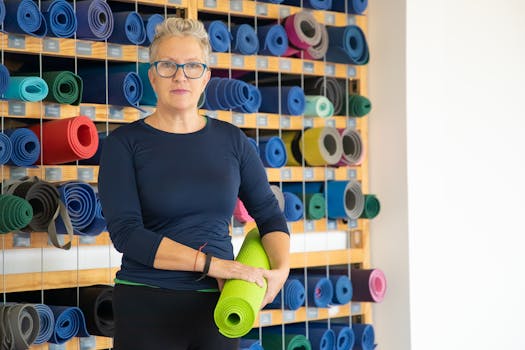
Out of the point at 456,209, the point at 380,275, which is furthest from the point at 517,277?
the point at 380,275

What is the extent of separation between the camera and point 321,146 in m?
4.43

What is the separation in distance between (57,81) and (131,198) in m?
1.23

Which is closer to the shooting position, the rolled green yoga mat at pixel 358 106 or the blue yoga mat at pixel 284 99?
the blue yoga mat at pixel 284 99

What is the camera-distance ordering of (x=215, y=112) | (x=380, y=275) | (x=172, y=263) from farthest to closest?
(x=380, y=275), (x=215, y=112), (x=172, y=263)

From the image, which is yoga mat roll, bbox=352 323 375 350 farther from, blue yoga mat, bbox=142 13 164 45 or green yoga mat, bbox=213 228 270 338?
green yoga mat, bbox=213 228 270 338

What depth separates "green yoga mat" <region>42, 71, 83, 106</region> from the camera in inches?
139

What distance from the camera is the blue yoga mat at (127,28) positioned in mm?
3770

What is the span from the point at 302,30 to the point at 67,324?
5.60ft

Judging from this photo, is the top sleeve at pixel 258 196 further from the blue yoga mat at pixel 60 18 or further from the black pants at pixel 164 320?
the blue yoga mat at pixel 60 18

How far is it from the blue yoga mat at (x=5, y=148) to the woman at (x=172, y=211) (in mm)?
969

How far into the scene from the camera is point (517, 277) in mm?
5207

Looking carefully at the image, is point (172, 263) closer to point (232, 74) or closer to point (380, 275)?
point (232, 74)

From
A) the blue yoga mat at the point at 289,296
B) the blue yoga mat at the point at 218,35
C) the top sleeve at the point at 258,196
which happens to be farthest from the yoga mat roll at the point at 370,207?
the top sleeve at the point at 258,196

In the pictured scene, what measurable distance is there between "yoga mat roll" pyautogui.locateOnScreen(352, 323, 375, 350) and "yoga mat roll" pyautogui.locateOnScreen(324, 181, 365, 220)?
0.51 metres
